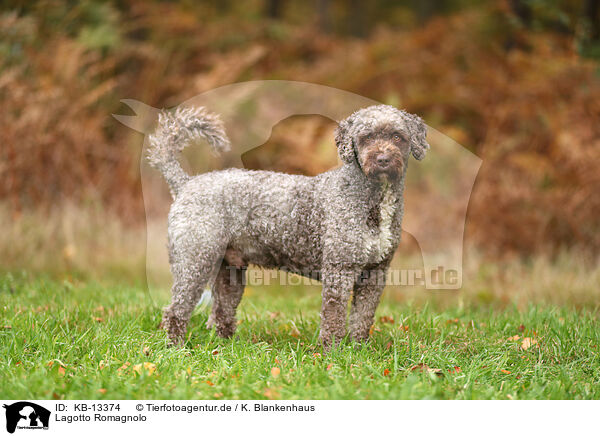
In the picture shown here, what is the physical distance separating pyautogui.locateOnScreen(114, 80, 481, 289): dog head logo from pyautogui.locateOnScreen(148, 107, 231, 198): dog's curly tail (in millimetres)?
2561

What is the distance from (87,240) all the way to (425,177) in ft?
17.7

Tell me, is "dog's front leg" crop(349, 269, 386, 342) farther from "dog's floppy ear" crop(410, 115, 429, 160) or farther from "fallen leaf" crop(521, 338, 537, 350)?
"fallen leaf" crop(521, 338, 537, 350)

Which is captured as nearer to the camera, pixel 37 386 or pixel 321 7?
pixel 37 386

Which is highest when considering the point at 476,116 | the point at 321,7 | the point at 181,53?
the point at 321,7

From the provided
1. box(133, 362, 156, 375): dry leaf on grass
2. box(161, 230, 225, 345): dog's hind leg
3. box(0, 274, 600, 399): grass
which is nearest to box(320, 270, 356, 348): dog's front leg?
box(0, 274, 600, 399): grass

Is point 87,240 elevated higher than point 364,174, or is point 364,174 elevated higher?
point 364,174

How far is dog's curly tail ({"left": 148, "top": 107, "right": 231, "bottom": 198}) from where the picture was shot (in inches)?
173

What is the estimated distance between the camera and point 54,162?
8469mm

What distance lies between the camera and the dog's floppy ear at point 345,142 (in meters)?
3.85

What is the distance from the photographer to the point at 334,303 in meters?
3.92

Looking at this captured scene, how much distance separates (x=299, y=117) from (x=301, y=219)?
22.2 ft

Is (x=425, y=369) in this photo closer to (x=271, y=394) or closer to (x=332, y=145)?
(x=271, y=394)
